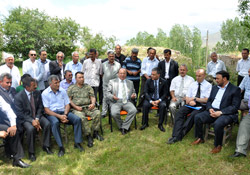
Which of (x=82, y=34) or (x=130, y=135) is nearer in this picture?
(x=130, y=135)

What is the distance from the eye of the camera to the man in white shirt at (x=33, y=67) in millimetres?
5844

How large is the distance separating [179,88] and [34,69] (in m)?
4.30

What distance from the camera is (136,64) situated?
6.52 meters

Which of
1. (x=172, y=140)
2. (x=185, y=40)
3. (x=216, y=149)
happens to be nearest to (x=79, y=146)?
(x=172, y=140)

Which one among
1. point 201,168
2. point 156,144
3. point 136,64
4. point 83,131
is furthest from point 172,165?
point 136,64

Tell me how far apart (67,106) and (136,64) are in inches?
106

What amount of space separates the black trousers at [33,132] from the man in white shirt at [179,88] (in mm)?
3262

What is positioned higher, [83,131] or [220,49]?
[220,49]

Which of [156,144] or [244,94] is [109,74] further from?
[244,94]

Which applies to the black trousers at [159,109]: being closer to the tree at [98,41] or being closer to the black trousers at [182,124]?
the black trousers at [182,124]

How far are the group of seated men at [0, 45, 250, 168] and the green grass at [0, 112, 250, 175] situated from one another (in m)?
0.19

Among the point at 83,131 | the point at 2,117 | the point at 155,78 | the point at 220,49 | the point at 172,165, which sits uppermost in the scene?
the point at 220,49

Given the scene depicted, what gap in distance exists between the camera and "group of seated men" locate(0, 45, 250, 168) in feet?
13.8

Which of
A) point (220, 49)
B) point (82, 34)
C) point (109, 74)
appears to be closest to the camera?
point (109, 74)
